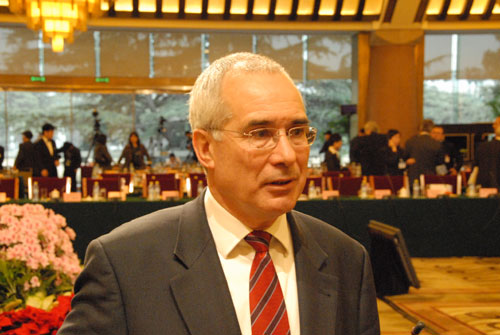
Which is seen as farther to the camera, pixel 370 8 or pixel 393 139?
pixel 370 8

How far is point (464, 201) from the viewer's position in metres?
7.43

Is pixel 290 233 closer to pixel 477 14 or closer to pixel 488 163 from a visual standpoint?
pixel 488 163

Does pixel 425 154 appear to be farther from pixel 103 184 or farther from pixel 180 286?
pixel 180 286

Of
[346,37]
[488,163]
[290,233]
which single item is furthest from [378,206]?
[346,37]

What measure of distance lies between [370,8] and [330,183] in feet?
27.0

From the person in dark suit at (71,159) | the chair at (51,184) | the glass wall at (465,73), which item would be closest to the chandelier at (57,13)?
A: the chair at (51,184)

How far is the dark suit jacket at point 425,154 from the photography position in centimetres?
907

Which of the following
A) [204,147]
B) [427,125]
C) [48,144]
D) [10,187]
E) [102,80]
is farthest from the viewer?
[102,80]

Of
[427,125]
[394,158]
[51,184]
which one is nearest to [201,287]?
[51,184]

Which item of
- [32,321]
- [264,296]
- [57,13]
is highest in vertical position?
[57,13]

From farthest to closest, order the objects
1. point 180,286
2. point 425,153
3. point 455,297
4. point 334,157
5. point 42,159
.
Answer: point 42,159
point 334,157
point 425,153
point 455,297
point 180,286

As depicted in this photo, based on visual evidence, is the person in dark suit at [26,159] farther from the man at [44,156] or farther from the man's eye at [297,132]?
the man's eye at [297,132]

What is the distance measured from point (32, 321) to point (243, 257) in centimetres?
144

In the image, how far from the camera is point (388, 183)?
29.1 ft
